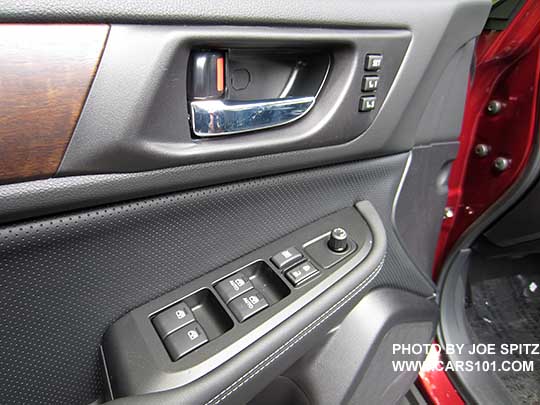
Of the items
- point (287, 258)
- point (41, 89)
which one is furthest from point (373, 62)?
point (41, 89)

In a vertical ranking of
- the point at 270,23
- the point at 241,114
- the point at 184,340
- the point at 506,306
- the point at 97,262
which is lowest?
the point at 506,306

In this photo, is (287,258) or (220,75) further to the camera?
(287,258)

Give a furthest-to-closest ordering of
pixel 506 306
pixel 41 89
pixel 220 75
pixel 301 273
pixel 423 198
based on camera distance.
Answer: pixel 506 306
pixel 423 198
pixel 301 273
pixel 220 75
pixel 41 89

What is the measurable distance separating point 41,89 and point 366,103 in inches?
17.6

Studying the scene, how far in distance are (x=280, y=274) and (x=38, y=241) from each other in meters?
0.31

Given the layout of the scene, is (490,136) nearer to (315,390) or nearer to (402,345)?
(402,345)

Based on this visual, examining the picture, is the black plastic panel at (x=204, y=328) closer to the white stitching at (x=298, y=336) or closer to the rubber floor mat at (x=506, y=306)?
the white stitching at (x=298, y=336)

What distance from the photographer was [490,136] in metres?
0.96

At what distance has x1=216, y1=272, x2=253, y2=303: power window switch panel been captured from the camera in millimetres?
548

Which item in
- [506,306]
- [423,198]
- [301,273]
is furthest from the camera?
[506,306]

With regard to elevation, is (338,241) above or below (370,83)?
below

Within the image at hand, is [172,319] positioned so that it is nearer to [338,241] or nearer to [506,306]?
[338,241]

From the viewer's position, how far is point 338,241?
2.06ft

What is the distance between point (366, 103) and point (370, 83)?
3 centimetres
